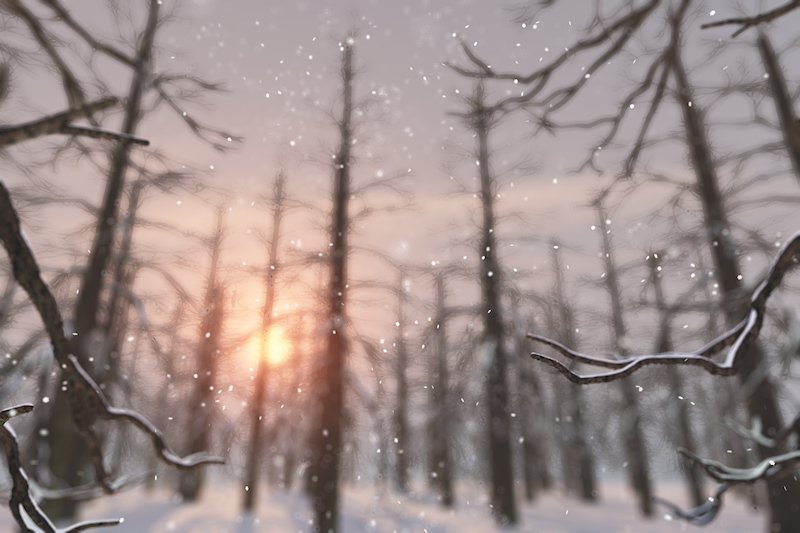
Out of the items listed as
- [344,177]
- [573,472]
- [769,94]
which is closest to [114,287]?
[344,177]

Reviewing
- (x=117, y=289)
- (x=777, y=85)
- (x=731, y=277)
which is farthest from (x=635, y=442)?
(x=117, y=289)

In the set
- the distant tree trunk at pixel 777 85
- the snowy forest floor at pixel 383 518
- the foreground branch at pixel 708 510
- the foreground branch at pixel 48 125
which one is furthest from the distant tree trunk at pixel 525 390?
the foreground branch at pixel 48 125

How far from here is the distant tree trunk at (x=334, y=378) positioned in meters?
10.5

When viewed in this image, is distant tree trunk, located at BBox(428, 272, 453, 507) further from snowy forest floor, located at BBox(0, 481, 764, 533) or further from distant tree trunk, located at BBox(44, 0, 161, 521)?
distant tree trunk, located at BBox(44, 0, 161, 521)

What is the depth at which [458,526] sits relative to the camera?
1379cm

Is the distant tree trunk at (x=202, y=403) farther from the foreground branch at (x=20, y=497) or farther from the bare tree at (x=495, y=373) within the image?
the foreground branch at (x=20, y=497)

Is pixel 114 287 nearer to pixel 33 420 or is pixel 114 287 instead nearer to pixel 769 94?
pixel 33 420

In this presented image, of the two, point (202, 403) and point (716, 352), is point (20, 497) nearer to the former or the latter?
point (716, 352)

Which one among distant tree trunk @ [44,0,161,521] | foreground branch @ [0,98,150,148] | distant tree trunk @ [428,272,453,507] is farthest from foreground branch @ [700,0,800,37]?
distant tree trunk @ [428,272,453,507]

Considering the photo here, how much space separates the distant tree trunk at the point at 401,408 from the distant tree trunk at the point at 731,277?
610cm

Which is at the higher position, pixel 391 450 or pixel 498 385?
pixel 498 385

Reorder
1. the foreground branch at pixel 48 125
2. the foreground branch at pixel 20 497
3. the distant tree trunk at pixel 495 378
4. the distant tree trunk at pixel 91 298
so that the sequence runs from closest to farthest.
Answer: the foreground branch at pixel 48 125 → the foreground branch at pixel 20 497 → the distant tree trunk at pixel 91 298 → the distant tree trunk at pixel 495 378

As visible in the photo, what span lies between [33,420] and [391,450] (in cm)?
676

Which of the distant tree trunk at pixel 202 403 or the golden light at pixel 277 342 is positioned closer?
the golden light at pixel 277 342
